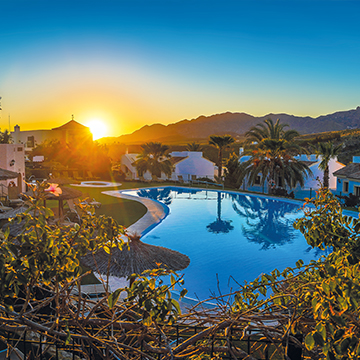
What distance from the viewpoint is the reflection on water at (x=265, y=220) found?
1711 centimetres

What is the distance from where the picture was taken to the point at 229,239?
16.7 m

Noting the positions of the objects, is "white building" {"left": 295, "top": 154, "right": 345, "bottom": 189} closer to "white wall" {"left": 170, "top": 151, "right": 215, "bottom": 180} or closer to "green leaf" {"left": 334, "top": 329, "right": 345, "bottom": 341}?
"white wall" {"left": 170, "top": 151, "right": 215, "bottom": 180}

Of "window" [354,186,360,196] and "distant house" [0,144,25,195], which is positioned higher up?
"distant house" [0,144,25,195]

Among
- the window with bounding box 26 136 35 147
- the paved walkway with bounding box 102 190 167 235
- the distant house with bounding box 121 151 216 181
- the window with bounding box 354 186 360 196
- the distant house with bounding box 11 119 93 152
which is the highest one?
the distant house with bounding box 11 119 93 152

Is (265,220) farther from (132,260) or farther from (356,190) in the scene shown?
(132,260)

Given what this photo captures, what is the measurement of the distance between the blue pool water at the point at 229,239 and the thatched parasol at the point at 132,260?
4.68 feet

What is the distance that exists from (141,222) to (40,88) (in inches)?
732

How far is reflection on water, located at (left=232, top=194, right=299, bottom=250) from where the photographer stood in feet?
56.1

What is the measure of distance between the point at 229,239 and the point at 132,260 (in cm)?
782

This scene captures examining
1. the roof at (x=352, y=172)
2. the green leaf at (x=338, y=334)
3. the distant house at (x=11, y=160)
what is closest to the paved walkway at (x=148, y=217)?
the distant house at (x=11, y=160)

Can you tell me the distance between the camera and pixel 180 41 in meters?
26.9

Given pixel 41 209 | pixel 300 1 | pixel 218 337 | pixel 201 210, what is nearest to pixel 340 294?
pixel 218 337

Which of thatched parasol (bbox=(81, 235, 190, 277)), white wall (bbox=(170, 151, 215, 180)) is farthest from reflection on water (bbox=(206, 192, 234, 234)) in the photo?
white wall (bbox=(170, 151, 215, 180))

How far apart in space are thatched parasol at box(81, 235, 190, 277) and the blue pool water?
4.68ft
